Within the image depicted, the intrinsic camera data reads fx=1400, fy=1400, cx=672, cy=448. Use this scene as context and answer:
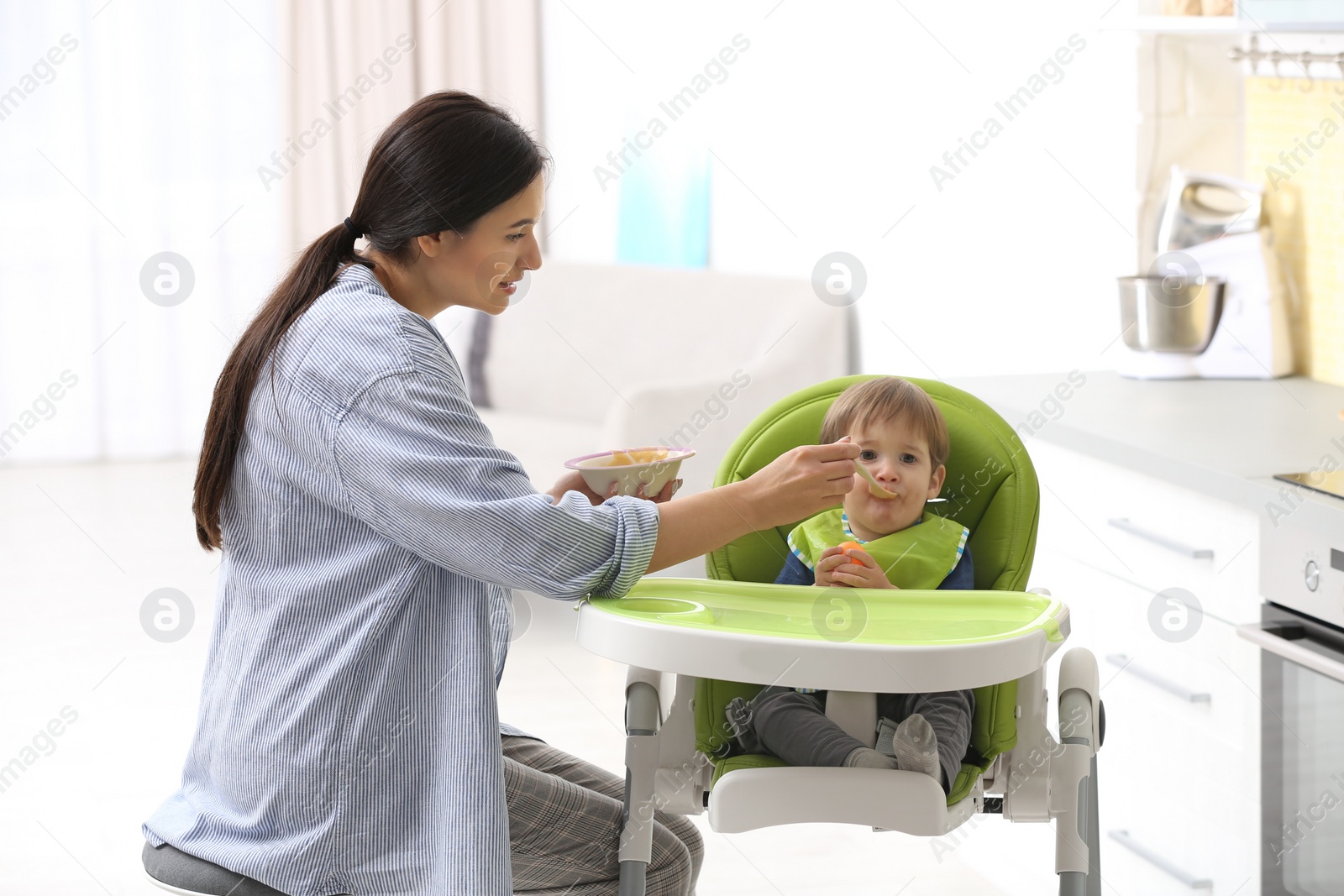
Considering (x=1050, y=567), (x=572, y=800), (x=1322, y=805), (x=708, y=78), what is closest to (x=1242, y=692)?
(x=1322, y=805)

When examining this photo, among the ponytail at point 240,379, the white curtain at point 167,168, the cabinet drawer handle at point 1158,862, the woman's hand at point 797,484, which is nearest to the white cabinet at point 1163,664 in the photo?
the cabinet drawer handle at point 1158,862

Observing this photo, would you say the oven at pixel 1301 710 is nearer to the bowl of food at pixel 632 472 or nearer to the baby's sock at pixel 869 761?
the baby's sock at pixel 869 761

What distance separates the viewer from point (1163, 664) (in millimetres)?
2191

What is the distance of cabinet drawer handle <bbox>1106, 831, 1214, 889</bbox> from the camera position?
212 cm

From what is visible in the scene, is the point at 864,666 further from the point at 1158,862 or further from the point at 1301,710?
the point at 1158,862

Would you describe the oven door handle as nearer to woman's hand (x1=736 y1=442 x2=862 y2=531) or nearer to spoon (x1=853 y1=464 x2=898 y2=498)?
spoon (x1=853 y1=464 x2=898 y2=498)

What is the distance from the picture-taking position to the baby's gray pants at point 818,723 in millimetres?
1603

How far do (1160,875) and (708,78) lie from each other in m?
3.64

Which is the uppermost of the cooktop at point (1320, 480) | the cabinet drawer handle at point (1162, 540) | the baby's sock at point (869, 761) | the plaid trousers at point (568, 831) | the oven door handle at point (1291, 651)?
the cooktop at point (1320, 480)

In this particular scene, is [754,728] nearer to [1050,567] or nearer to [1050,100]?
[1050,567]

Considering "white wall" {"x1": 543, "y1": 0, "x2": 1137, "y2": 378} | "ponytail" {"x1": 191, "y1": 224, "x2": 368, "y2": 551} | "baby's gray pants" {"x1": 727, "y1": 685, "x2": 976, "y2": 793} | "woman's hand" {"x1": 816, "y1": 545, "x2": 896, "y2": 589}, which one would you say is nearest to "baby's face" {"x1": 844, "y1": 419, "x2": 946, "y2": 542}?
"woman's hand" {"x1": 816, "y1": 545, "x2": 896, "y2": 589}

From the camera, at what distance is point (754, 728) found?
5.62 ft

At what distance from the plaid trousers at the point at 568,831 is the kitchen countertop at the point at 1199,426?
923 millimetres

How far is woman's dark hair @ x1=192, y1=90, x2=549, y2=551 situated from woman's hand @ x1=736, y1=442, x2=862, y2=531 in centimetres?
40
